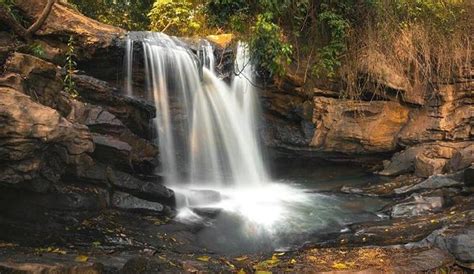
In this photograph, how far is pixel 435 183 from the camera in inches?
338

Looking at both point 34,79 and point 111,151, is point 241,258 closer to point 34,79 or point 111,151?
point 111,151

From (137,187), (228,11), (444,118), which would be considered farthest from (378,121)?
(137,187)

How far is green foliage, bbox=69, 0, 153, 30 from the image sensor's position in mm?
14352

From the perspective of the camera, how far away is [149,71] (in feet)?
31.8

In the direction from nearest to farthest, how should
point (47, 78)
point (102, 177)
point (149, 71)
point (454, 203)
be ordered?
1. point (47, 78)
2. point (102, 177)
3. point (454, 203)
4. point (149, 71)

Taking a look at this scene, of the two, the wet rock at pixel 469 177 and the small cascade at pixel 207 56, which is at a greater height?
the small cascade at pixel 207 56

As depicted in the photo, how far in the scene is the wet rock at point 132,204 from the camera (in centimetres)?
671

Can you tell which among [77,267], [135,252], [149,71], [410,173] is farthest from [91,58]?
[410,173]

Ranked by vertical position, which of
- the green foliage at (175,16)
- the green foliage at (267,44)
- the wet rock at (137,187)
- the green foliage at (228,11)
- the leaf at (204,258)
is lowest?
the leaf at (204,258)

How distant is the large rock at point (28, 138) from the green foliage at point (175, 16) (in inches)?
332

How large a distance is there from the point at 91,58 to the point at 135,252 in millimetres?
5029

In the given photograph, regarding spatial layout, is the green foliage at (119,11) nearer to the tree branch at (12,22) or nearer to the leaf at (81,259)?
the tree branch at (12,22)

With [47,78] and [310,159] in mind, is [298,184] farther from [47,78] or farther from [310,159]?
[47,78]

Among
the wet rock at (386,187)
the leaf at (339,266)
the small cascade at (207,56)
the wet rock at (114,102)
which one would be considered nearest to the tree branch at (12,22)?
the wet rock at (114,102)
